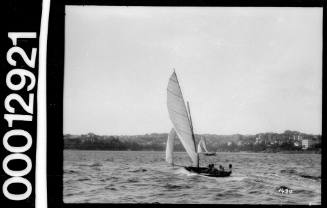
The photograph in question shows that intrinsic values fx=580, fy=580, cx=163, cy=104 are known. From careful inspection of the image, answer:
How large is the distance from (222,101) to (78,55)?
2.40 m

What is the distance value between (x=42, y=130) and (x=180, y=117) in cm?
234

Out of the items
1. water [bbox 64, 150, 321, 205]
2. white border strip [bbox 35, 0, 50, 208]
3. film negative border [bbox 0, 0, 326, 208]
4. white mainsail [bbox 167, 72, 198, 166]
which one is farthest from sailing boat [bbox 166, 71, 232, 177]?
white border strip [bbox 35, 0, 50, 208]

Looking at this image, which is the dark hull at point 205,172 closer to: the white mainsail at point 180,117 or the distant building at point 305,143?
the white mainsail at point 180,117

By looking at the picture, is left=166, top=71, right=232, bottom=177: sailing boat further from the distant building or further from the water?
the distant building

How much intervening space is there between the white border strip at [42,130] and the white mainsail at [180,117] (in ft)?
6.40

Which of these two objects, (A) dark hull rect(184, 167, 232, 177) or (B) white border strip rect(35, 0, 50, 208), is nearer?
(B) white border strip rect(35, 0, 50, 208)

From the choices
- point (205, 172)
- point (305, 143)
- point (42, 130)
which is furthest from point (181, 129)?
point (42, 130)

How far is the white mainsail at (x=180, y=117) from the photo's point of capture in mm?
9211

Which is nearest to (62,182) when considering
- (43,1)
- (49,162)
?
(49,162)

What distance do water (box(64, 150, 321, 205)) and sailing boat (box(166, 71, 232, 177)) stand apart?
27 centimetres

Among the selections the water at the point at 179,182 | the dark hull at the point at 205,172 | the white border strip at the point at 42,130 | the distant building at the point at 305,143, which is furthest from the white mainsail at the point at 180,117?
the white border strip at the point at 42,130

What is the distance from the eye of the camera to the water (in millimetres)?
9039

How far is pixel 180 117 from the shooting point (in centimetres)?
967

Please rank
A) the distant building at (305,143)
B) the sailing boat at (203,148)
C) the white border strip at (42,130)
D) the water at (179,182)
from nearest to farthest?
1. the white border strip at (42,130)
2. the water at (179,182)
3. the distant building at (305,143)
4. the sailing boat at (203,148)
